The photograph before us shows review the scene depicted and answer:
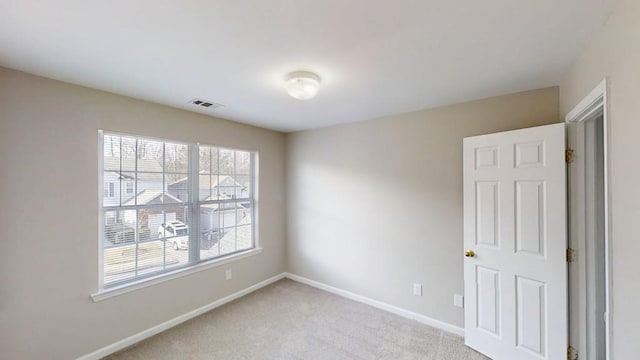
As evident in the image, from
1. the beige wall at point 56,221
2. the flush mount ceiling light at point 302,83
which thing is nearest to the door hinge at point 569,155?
the flush mount ceiling light at point 302,83

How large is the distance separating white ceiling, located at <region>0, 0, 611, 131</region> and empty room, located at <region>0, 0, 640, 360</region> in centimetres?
2

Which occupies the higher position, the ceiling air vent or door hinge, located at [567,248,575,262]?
the ceiling air vent

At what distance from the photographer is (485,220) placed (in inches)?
90.1

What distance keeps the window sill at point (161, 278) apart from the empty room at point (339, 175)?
1.0 inches

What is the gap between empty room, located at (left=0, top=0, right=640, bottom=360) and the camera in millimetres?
1318

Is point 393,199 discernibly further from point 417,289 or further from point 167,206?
point 167,206

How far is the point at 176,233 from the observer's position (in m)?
2.94

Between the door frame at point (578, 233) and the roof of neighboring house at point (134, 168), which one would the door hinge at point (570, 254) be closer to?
the door frame at point (578, 233)

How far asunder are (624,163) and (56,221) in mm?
3630

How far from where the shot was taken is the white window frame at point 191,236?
2.36 m

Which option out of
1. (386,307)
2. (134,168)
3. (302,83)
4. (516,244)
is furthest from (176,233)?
(516,244)

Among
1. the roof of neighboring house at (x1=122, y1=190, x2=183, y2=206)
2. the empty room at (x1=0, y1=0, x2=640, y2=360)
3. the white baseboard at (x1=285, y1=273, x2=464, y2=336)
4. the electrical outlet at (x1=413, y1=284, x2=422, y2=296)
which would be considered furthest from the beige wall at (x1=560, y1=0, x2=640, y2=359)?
the roof of neighboring house at (x1=122, y1=190, x2=183, y2=206)

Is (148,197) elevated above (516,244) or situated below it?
above

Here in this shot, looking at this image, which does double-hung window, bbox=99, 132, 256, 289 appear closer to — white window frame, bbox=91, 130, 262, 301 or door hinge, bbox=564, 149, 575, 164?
white window frame, bbox=91, 130, 262, 301
